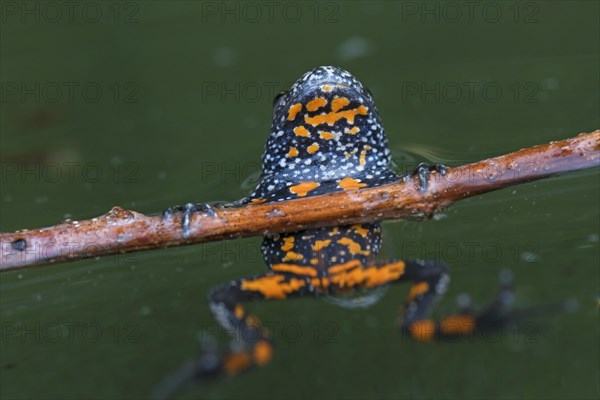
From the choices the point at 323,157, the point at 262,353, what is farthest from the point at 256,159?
the point at 262,353

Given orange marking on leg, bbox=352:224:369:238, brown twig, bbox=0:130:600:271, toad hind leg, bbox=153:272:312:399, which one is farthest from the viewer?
orange marking on leg, bbox=352:224:369:238

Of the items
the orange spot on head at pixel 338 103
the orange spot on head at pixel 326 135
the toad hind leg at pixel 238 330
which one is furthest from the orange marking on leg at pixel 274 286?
the orange spot on head at pixel 338 103

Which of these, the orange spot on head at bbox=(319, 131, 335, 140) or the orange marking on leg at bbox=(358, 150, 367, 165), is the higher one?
the orange spot on head at bbox=(319, 131, 335, 140)

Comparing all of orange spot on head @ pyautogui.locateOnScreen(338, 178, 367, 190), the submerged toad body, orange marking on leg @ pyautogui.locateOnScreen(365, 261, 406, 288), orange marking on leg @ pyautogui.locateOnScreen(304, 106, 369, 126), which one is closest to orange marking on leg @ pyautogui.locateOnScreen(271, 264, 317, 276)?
the submerged toad body

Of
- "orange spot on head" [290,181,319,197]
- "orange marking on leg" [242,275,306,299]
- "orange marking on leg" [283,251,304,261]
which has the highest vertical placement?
"orange spot on head" [290,181,319,197]

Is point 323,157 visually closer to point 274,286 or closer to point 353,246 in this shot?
point 353,246

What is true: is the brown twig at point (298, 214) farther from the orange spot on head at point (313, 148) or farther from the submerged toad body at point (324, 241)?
the orange spot on head at point (313, 148)

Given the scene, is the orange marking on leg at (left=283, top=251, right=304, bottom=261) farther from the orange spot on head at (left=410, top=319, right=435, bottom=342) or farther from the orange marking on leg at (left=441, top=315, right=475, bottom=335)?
the orange marking on leg at (left=441, top=315, right=475, bottom=335)
